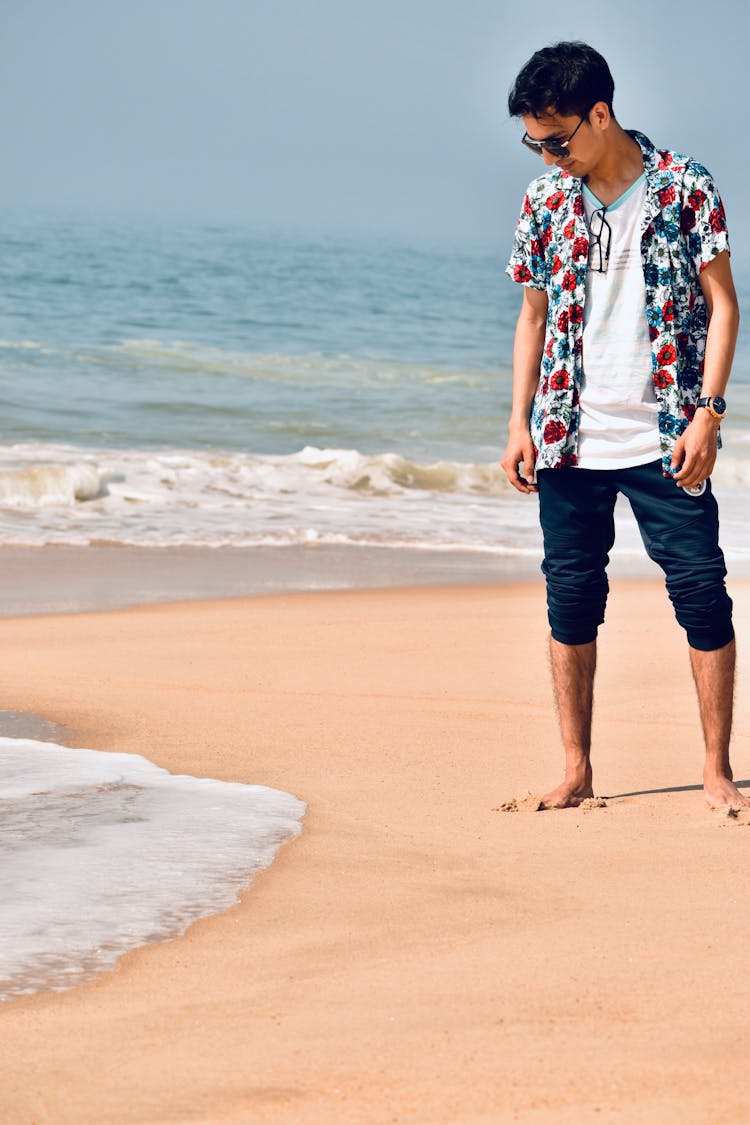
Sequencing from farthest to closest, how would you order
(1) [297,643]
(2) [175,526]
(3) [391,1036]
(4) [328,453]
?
(4) [328,453] → (2) [175,526] → (1) [297,643] → (3) [391,1036]

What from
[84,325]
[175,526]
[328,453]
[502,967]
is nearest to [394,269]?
[84,325]

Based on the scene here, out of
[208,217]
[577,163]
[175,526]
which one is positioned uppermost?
[208,217]

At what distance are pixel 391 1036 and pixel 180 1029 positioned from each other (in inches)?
12.0

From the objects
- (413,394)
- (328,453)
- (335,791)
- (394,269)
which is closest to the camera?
(335,791)

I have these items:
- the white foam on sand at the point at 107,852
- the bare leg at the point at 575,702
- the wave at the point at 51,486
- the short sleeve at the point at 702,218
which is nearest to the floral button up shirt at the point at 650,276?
the short sleeve at the point at 702,218

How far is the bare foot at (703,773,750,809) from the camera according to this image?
3184 mm

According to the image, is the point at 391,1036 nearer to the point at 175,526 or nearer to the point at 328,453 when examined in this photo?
the point at 175,526

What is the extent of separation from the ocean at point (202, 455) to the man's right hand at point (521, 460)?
0.95 metres

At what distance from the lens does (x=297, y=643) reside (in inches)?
214

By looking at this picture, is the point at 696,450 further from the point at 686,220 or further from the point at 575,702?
the point at 575,702

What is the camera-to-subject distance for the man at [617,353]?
304cm

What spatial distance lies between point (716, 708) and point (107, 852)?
1.44 metres

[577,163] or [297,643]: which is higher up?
[577,163]

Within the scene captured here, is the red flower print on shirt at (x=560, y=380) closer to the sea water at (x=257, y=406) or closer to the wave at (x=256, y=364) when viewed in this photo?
the sea water at (x=257, y=406)
